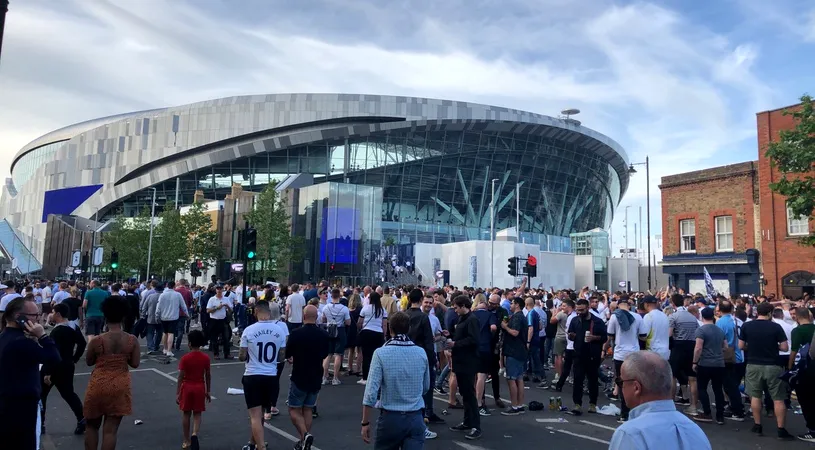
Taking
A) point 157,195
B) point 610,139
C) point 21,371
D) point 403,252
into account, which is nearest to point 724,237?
point 403,252

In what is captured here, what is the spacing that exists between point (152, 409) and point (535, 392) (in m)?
7.28

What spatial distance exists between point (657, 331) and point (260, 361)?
21.9ft

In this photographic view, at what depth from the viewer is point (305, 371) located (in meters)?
6.99

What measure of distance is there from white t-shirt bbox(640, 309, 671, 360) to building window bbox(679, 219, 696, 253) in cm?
2561

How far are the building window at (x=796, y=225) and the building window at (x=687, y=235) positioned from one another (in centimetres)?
521

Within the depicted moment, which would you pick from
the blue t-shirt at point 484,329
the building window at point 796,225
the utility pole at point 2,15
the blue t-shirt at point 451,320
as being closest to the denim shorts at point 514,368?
the blue t-shirt at point 484,329

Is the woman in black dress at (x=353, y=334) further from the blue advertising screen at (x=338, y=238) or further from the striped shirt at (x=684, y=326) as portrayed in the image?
the blue advertising screen at (x=338, y=238)

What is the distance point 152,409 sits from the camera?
9281 mm

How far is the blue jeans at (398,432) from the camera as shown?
15.4 feet

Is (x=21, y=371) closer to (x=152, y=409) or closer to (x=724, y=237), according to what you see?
(x=152, y=409)

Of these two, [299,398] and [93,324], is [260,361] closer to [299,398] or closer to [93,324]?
[299,398]

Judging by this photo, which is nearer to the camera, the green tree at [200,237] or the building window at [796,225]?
the building window at [796,225]

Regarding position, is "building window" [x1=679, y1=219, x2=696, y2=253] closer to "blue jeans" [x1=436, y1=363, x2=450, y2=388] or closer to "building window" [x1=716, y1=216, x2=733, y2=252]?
"building window" [x1=716, y1=216, x2=733, y2=252]

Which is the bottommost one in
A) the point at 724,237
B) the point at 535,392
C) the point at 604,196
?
the point at 535,392
